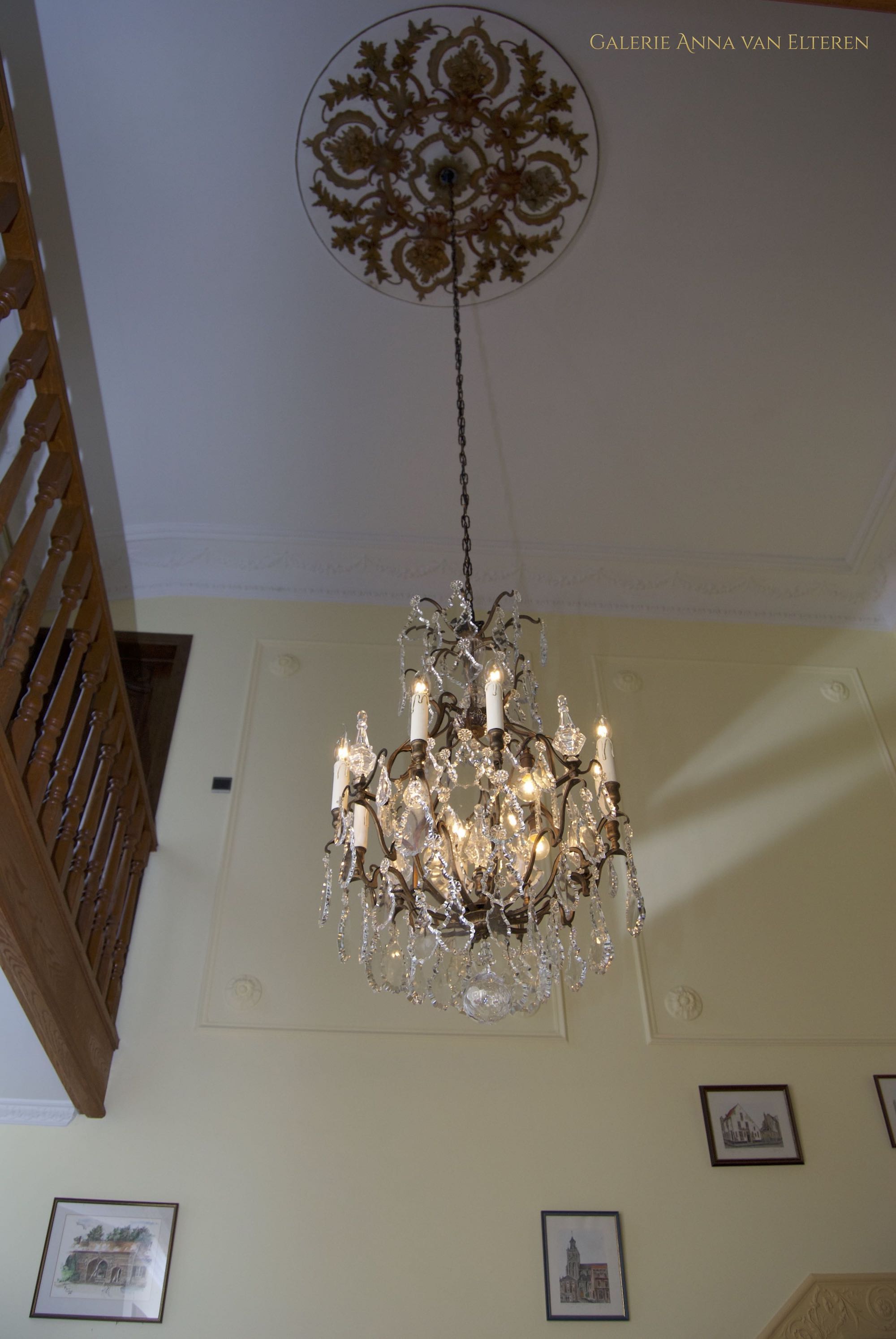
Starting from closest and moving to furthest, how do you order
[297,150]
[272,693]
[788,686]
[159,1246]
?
[159,1246] → [297,150] → [272,693] → [788,686]

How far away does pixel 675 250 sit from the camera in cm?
448

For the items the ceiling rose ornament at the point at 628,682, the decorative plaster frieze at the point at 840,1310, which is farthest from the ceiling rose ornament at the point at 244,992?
the ceiling rose ornament at the point at 628,682

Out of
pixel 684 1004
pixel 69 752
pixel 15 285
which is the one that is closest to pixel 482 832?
pixel 69 752

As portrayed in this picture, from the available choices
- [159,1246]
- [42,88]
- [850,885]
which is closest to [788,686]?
[850,885]

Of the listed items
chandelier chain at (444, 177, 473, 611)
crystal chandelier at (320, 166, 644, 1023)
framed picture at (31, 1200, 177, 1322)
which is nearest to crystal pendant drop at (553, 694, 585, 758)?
crystal chandelier at (320, 166, 644, 1023)

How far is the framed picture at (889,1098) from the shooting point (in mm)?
4062

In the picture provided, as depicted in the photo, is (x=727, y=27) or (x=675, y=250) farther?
(x=675, y=250)

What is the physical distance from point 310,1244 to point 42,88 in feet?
15.8

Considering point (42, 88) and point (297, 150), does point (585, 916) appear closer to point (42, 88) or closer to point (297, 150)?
point (297, 150)

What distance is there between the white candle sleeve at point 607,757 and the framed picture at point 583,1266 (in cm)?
202

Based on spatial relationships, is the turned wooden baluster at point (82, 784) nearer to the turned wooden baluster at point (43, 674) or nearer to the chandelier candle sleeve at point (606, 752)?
the turned wooden baluster at point (43, 674)

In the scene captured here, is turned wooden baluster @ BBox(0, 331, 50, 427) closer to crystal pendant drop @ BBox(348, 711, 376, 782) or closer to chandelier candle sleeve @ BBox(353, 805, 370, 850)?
crystal pendant drop @ BBox(348, 711, 376, 782)

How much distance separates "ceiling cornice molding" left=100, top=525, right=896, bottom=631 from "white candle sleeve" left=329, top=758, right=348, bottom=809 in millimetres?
2702

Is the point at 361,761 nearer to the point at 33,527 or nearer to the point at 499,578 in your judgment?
the point at 33,527
